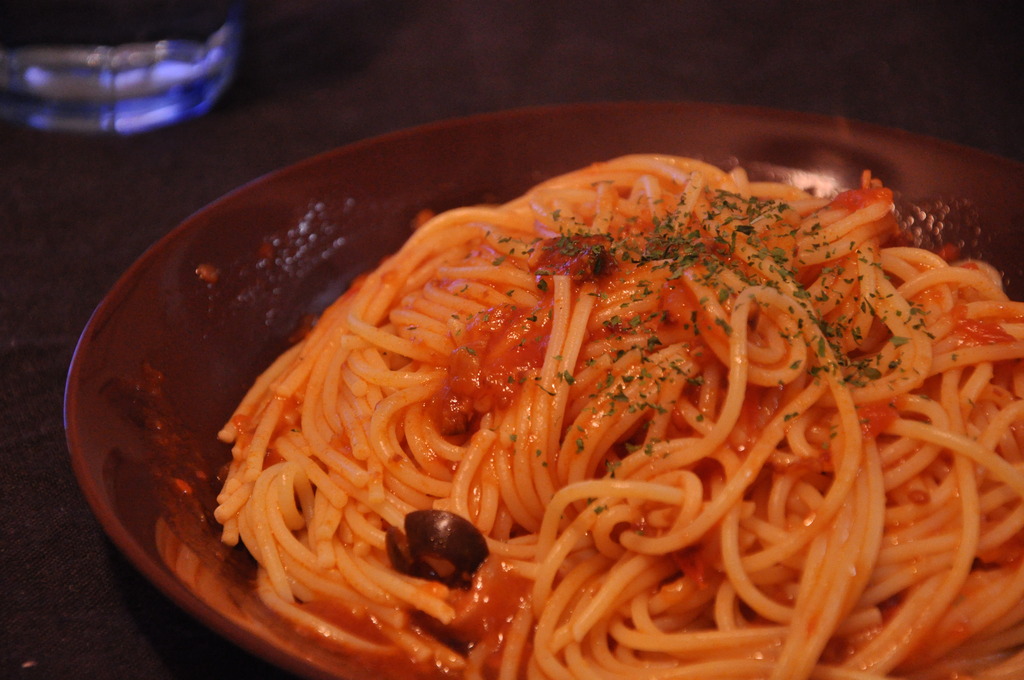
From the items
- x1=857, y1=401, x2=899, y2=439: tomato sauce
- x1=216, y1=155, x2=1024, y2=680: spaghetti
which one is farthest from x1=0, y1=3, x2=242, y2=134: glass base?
x1=857, y1=401, x2=899, y2=439: tomato sauce

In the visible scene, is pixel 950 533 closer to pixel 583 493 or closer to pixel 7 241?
pixel 583 493

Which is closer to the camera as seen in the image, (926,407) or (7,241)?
(926,407)

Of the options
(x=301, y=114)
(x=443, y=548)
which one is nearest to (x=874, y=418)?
(x=443, y=548)

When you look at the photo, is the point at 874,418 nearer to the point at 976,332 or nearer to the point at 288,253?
the point at 976,332

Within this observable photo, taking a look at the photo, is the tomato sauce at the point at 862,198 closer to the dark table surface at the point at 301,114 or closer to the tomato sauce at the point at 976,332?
the tomato sauce at the point at 976,332

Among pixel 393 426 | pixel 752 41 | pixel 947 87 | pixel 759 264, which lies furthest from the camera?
pixel 752 41

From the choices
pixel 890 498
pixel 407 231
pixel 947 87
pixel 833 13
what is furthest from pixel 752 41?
pixel 890 498

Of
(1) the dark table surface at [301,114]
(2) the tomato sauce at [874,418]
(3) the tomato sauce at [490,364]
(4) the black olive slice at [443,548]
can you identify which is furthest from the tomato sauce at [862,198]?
(1) the dark table surface at [301,114]
